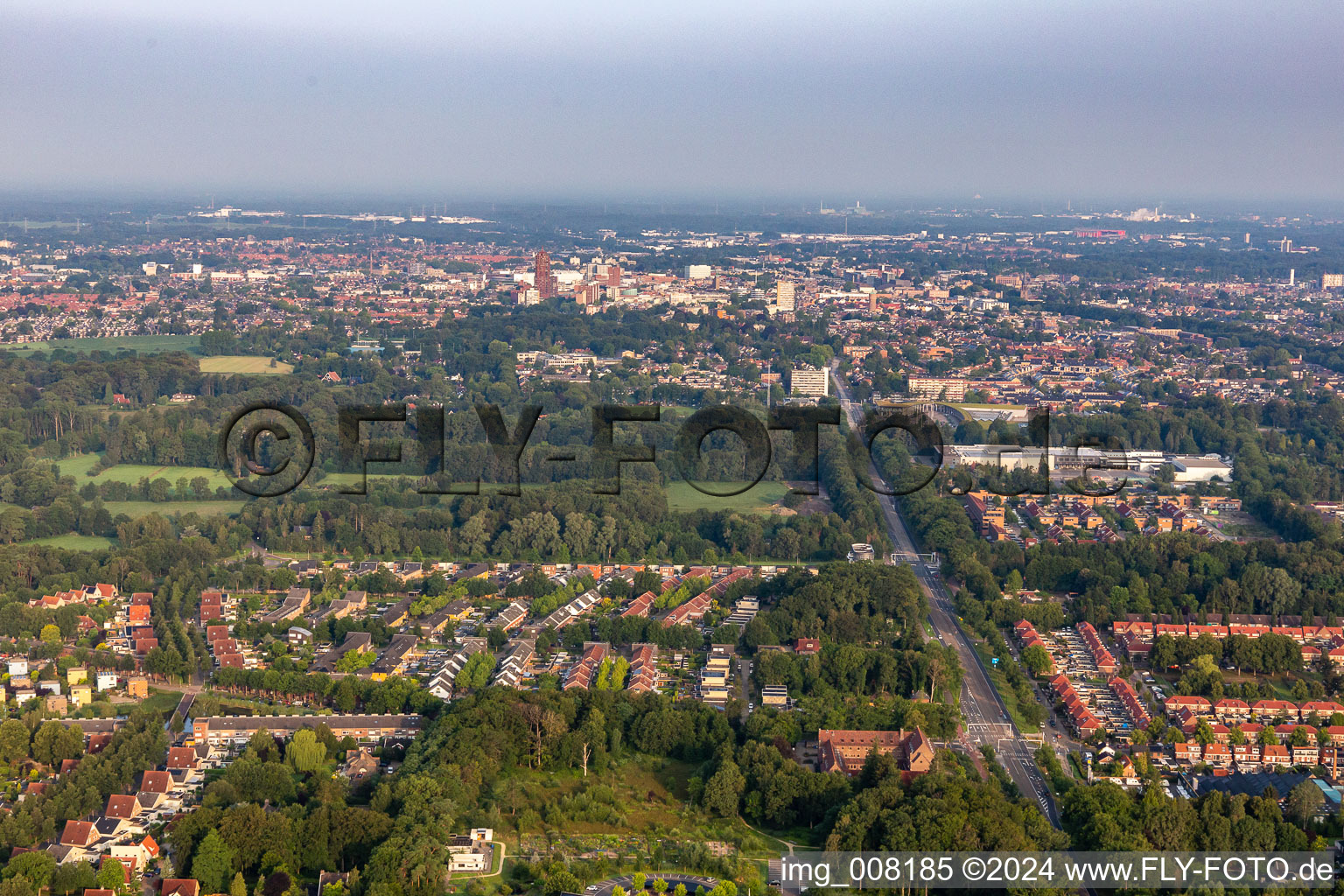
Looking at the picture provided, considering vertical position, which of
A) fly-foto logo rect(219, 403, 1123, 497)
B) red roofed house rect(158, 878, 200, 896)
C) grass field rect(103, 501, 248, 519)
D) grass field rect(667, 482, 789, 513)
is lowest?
red roofed house rect(158, 878, 200, 896)

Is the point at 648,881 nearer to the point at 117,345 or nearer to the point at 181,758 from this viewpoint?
the point at 181,758

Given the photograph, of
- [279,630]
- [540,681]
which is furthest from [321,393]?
[540,681]

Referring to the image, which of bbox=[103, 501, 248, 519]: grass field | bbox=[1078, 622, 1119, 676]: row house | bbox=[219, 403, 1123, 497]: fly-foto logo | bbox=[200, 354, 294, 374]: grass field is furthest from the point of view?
bbox=[200, 354, 294, 374]: grass field

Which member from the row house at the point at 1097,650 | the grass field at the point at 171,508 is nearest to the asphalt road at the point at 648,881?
the row house at the point at 1097,650

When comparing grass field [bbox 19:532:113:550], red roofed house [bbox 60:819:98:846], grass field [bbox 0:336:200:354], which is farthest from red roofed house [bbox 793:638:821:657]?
grass field [bbox 0:336:200:354]

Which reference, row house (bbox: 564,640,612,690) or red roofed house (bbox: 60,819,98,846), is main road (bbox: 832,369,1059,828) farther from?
red roofed house (bbox: 60,819,98,846)
